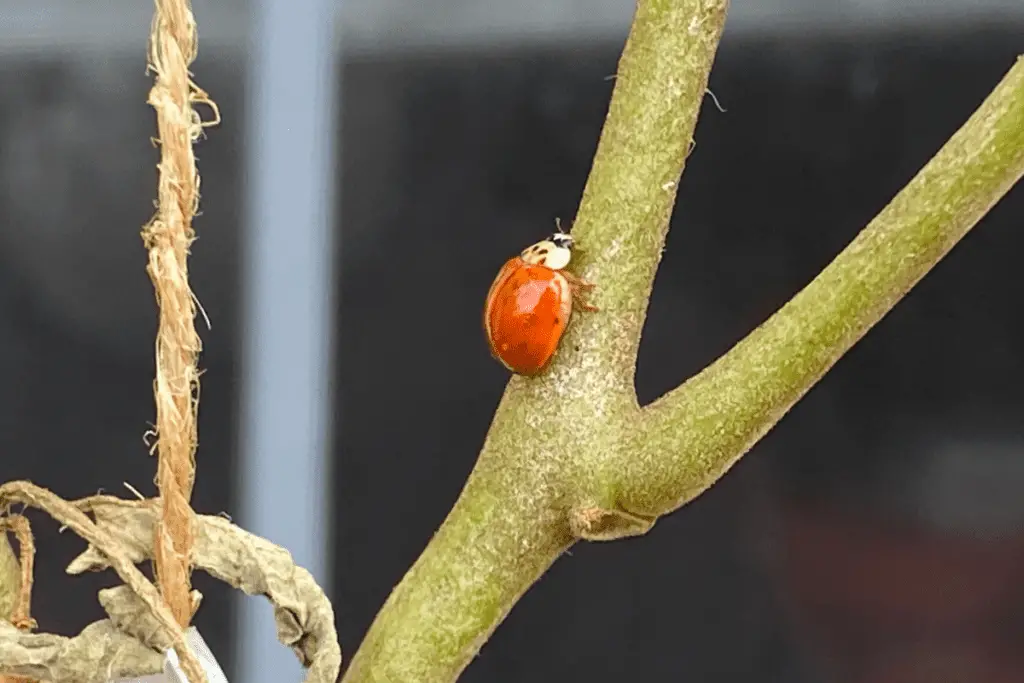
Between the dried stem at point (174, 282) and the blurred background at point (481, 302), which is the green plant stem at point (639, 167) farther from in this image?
the blurred background at point (481, 302)

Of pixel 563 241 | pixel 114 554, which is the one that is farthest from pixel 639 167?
pixel 114 554

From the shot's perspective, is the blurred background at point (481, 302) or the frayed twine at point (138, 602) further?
the blurred background at point (481, 302)

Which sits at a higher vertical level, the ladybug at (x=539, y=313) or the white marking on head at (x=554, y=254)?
the white marking on head at (x=554, y=254)

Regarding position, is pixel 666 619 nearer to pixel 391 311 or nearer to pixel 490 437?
pixel 391 311

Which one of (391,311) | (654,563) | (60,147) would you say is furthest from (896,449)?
(60,147)

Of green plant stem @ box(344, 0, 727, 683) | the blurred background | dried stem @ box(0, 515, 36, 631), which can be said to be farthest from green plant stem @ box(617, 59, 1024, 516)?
the blurred background

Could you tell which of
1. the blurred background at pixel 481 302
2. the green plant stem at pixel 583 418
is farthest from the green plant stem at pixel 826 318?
the blurred background at pixel 481 302

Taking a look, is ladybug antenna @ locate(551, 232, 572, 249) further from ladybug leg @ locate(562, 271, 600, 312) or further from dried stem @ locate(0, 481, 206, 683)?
dried stem @ locate(0, 481, 206, 683)

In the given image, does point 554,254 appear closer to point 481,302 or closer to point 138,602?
point 138,602
